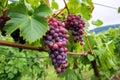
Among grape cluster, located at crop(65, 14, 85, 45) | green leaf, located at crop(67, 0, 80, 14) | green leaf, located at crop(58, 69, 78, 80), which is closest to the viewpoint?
grape cluster, located at crop(65, 14, 85, 45)

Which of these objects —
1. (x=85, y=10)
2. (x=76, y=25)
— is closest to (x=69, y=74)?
(x=85, y=10)

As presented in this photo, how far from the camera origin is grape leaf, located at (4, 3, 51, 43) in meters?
1.43

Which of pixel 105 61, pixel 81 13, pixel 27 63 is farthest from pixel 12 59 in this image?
pixel 81 13

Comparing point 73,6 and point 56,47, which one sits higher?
point 73,6

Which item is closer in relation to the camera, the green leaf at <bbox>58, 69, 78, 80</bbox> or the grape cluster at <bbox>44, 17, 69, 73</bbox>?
the grape cluster at <bbox>44, 17, 69, 73</bbox>

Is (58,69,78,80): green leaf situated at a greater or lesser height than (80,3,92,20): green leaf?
lesser

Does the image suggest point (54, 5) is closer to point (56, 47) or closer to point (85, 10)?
point (85, 10)

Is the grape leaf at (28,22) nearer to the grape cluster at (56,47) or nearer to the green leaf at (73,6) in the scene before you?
the grape cluster at (56,47)

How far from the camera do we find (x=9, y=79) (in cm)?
550

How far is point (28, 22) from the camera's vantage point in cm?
147

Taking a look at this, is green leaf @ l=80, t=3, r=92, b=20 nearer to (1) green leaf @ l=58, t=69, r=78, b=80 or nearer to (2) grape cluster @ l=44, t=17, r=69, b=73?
(1) green leaf @ l=58, t=69, r=78, b=80

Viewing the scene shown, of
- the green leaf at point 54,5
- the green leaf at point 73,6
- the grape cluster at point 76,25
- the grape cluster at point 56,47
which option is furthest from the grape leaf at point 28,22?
the green leaf at point 54,5

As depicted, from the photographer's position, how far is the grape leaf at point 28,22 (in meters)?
1.43

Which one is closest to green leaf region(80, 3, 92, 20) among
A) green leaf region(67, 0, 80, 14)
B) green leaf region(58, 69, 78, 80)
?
green leaf region(67, 0, 80, 14)
